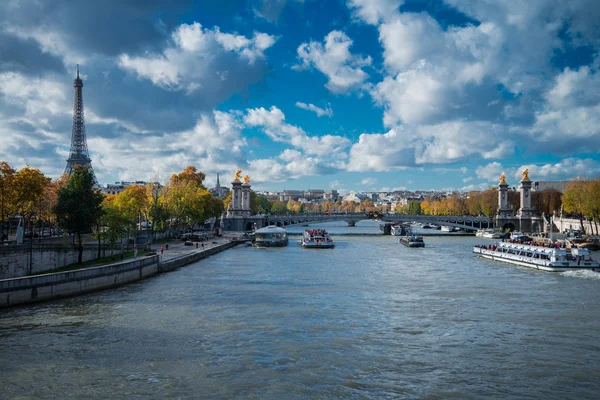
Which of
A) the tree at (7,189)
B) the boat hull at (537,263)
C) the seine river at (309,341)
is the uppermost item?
the tree at (7,189)

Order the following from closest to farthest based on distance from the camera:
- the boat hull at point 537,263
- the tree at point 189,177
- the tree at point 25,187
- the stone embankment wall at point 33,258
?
the stone embankment wall at point 33,258 → the boat hull at point 537,263 → the tree at point 25,187 → the tree at point 189,177

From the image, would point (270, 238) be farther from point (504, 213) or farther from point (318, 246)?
point (504, 213)

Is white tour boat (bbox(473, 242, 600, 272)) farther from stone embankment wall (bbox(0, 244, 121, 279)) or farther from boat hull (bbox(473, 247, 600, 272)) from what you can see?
stone embankment wall (bbox(0, 244, 121, 279))

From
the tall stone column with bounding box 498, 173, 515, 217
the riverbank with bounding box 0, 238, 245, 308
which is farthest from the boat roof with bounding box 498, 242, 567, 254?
the tall stone column with bounding box 498, 173, 515, 217

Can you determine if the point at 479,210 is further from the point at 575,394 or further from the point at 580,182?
the point at 575,394

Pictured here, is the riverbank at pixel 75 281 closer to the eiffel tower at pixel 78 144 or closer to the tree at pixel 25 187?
the tree at pixel 25 187

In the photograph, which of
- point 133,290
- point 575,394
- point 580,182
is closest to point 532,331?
point 575,394

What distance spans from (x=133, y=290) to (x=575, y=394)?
885 inches

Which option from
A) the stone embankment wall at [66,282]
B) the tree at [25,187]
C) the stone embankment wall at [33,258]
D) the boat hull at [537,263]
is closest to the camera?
the stone embankment wall at [66,282]

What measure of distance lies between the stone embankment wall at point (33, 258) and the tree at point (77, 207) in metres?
1.38

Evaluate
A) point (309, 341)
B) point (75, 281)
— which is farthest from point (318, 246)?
point (309, 341)

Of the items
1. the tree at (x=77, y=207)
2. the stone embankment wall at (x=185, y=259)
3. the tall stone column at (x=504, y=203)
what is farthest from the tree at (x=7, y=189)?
the tall stone column at (x=504, y=203)

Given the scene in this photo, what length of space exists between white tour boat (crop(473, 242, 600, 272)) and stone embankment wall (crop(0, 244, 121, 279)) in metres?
31.7

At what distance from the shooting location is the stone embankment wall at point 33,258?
2930 centimetres
